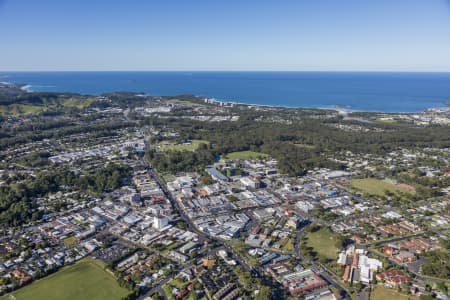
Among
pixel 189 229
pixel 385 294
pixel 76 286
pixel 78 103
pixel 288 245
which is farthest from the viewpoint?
pixel 78 103

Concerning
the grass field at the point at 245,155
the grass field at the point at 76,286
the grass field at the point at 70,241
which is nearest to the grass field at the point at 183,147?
the grass field at the point at 245,155

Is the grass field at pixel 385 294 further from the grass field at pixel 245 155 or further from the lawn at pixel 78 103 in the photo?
the lawn at pixel 78 103

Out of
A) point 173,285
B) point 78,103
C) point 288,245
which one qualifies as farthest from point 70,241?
point 78,103

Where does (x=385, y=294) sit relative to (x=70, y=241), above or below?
above

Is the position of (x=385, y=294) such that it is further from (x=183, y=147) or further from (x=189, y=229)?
(x=183, y=147)

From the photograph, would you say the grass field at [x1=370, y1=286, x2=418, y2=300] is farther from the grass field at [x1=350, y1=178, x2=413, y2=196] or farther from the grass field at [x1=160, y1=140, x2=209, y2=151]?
the grass field at [x1=160, y1=140, x2=209, y2=151]

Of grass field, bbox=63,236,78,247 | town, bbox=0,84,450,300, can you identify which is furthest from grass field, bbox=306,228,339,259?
grass field, bbox=63,236,78,247

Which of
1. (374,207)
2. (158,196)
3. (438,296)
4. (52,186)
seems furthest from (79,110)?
(438,296)
